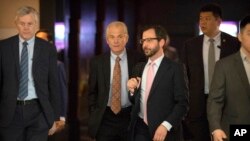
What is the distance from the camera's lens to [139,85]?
4.21 metres

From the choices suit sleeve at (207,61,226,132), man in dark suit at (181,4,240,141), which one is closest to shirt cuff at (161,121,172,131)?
suit sleeve at (207,61,226,132)

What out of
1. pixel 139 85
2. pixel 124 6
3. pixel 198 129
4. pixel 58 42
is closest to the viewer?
pixel 139 85

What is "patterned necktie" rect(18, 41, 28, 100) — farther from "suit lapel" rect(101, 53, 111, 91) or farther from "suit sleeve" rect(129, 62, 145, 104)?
"suit sleeve" rect(129, 62, 145, 104)

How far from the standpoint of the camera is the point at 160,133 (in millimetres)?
4039

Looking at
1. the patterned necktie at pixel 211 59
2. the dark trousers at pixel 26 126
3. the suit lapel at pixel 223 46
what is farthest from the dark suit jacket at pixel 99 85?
the suit lapel at pixel 223 46

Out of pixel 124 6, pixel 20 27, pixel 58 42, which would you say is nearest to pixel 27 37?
pixel 20 27

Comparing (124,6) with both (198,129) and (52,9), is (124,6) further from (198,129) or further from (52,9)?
(198,129)

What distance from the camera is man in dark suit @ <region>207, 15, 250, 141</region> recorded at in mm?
3896

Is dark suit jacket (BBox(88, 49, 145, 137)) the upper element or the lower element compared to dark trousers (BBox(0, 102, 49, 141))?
upper

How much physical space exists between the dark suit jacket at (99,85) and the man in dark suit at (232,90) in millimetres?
960

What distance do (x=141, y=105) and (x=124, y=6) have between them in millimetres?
7115

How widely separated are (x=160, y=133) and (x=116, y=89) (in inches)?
28.6

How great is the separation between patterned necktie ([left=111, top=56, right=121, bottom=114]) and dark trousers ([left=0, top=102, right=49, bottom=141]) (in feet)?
2.08

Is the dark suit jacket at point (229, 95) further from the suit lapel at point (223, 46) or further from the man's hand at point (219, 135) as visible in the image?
the suit lapel at point (223, 46)
